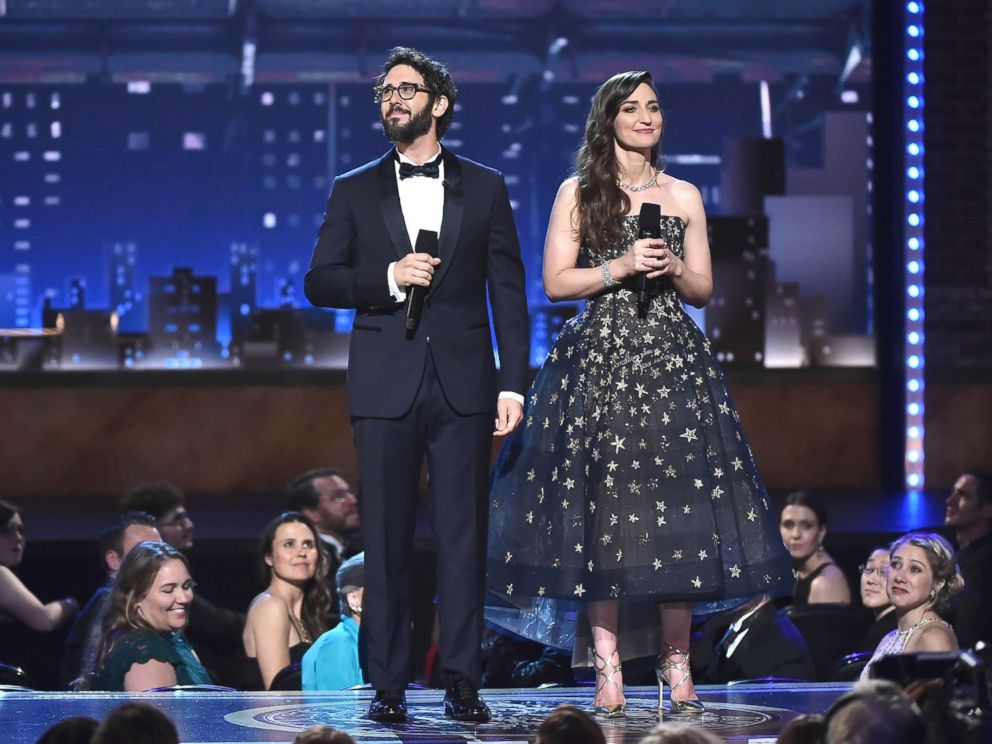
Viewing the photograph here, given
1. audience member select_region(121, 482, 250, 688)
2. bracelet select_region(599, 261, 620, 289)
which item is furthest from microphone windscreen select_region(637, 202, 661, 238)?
audience member select_region(121, 482, 250, 688)

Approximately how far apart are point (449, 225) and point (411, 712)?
1.05 meters

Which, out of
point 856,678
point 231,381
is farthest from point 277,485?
point 856,678

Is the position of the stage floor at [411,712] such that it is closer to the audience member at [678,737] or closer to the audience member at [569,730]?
the audience member at [569,730]

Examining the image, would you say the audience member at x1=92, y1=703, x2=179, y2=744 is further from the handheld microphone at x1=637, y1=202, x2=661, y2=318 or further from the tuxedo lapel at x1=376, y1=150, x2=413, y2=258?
the handheld microphone at x1=637, y1=202, x2=661, y2=318

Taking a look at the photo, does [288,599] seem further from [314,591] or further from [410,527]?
[410,527]

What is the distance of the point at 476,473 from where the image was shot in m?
3.44

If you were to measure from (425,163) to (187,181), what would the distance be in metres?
5.98

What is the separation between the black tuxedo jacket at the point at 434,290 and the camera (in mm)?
3410

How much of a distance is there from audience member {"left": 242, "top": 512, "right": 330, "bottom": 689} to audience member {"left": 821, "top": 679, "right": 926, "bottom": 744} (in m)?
2.92

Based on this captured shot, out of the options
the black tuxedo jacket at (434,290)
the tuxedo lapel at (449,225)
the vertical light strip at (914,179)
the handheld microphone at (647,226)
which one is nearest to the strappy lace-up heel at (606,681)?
the black tuxedo jacket at (434,290)

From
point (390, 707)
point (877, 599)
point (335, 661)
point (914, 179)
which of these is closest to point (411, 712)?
point (390, 707)

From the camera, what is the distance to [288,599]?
16.3ft

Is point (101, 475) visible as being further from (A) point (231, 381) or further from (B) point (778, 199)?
(B) point (778, 199)

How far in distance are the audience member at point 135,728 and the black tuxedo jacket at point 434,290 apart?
1.03 meters
